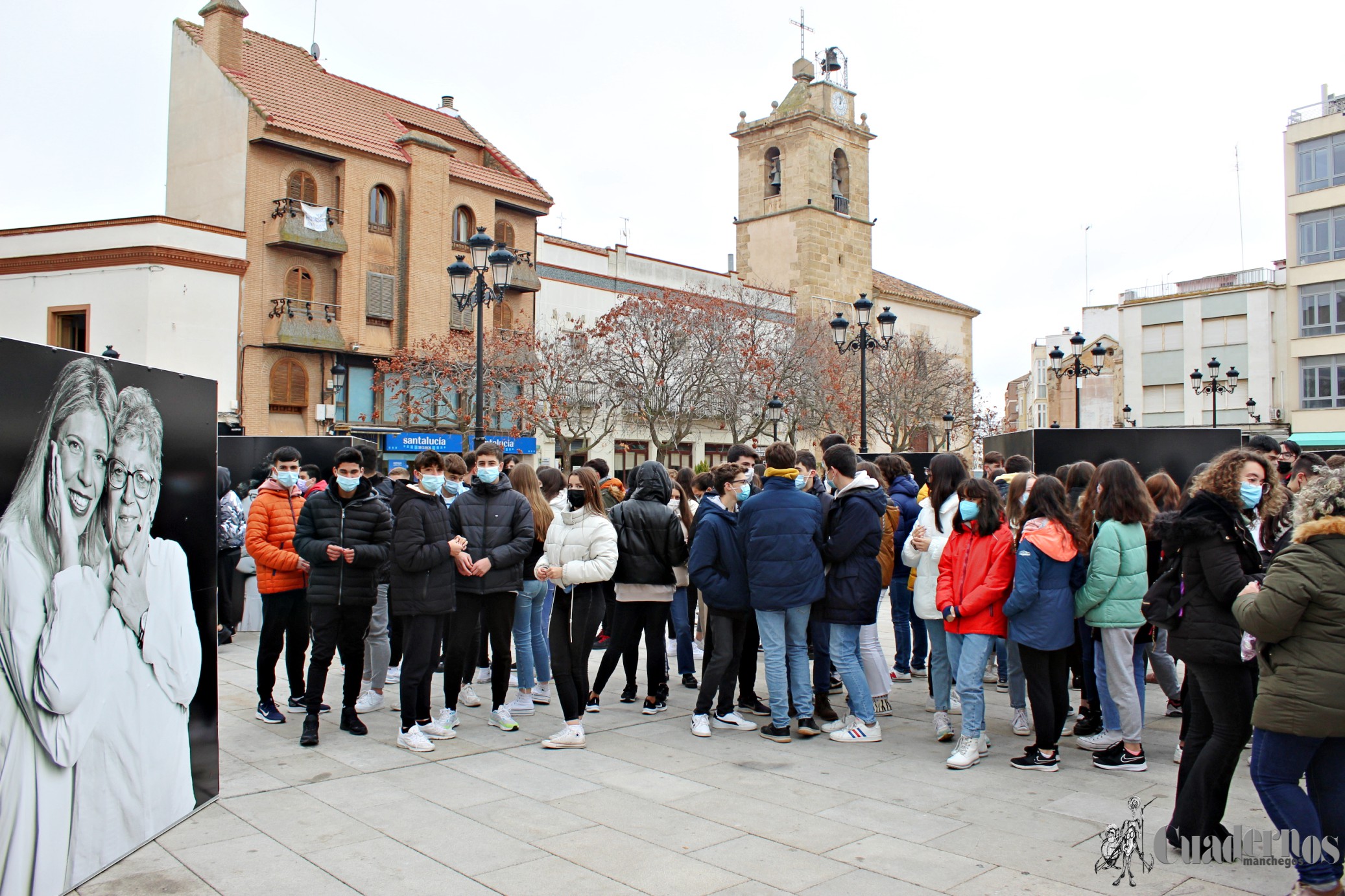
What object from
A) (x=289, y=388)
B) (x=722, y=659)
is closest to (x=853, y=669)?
(x=722, y=659)

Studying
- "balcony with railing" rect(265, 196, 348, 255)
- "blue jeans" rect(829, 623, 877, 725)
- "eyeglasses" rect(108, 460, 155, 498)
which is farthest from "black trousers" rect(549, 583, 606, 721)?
"balcony with railing" rect(265, 196, 348, 255)

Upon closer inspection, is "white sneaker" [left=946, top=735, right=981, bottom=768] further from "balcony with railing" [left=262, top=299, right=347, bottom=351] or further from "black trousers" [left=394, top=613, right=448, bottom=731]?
"balcony with railing" [left=262, top=299, right=347, bottom=351]

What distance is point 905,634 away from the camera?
9.11m

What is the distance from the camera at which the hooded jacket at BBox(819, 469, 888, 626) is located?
22.1ft

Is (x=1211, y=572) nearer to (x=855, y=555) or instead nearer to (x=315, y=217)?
(x=855, y=555)

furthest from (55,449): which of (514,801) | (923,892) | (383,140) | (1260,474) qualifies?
(383,140)

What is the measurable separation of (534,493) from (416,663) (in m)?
1.78

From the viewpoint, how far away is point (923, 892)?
4.13 meters

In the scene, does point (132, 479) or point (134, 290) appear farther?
point (134, 290)

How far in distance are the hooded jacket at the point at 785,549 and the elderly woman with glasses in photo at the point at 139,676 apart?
363 centimetres

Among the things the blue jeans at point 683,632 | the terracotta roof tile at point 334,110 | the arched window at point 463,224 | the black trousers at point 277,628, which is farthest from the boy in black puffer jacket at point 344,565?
the arched window at point 463,224

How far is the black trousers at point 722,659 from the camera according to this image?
707cm

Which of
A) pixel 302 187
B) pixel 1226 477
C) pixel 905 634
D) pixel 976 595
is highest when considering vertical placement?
pixel 302 187

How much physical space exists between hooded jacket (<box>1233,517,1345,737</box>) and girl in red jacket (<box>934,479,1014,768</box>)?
231 cm
